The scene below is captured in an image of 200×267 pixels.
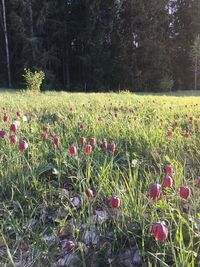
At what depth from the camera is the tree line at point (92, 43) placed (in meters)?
21.1

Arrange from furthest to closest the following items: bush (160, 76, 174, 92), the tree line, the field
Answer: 1. bush (160, 76, 174, 92)
2. the tree line
3. the field

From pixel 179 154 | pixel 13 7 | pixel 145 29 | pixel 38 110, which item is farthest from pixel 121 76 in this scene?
pixel 179 154

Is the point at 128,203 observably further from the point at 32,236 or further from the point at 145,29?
the point at 145,29

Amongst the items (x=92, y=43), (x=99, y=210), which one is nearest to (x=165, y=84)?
(x=92, y=43)

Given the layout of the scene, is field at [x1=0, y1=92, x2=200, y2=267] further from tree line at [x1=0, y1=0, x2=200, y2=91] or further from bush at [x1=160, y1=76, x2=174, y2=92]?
bush at [x1=160, y1=76, x2=174, y2=92]

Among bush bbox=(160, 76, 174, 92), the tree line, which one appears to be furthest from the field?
bush bbox=(160, 76, 174, 92)

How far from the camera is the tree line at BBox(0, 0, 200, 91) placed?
21.1 m

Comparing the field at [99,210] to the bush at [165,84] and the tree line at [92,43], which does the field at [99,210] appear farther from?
the bush at [165,84]

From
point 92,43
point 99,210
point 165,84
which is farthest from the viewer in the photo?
point 92,43

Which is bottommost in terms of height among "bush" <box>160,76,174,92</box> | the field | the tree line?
the field

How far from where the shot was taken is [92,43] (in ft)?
70.4

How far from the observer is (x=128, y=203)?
1428 millimetres

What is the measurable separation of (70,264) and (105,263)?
129mm

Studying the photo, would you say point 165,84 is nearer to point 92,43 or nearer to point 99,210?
point 92,43
